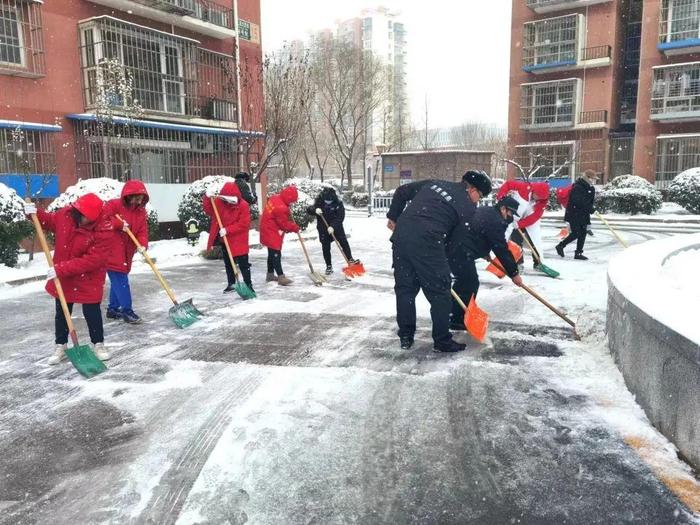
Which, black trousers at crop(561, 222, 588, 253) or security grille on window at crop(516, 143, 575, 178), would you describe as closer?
black trousers at crop(561, 222, 588, 253)

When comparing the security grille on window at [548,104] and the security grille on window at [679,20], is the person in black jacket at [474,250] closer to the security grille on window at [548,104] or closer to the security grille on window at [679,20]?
the security grille on window at [679,20]

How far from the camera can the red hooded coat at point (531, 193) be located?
841cm

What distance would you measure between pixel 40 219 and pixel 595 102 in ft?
93.2

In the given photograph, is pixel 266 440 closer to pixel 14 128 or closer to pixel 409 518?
pixel 409 518

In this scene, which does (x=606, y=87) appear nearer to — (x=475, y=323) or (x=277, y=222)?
(x=277, y=222)

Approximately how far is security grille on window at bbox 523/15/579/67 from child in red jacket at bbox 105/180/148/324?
26794 mm

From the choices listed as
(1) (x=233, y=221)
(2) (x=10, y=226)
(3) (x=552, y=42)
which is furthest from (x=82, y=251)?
(3) (x=552, y=42)

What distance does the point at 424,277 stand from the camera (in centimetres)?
459

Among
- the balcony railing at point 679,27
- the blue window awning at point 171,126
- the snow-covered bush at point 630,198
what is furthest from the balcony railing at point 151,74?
the balcony railing at point 679,27

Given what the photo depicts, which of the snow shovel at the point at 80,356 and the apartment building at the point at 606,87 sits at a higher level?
the apartment building at the point at 606,87

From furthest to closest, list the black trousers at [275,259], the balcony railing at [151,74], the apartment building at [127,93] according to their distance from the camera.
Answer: the balcony railing at [151,74] < the apartment building at [127,93] < the black trousers at [275,259]

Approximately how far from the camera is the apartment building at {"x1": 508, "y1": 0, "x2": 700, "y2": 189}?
81.4 feet

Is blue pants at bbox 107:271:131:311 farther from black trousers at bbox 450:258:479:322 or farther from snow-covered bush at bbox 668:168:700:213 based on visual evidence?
snow-covered bush at bbox 668:168:700:213

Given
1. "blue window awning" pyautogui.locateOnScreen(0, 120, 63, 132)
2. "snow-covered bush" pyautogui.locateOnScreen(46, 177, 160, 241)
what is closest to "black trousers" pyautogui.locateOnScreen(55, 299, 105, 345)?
"snow-covered bush" pyautogui.locateOnScreen(46, 177, 160, 241)
